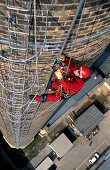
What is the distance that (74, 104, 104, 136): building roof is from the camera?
13.5 m

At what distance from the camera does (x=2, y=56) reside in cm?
328

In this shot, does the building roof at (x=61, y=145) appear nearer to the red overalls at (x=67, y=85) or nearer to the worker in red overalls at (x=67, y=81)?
the worker in red overalls at (x=67, y=81)

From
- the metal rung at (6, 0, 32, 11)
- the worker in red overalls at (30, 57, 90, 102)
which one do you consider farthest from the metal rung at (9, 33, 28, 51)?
the worker in red overalls at (30, 57, 90, 102)

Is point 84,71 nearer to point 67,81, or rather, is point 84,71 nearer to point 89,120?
point 67,81

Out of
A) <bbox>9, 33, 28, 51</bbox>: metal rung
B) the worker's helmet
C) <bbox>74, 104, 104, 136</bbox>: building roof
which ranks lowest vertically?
<bbox>74, 104, 104, 136</bbox>: building roof

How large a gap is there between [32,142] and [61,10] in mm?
12660

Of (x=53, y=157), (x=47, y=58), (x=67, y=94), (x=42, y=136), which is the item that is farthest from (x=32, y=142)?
(x=47, y=58)

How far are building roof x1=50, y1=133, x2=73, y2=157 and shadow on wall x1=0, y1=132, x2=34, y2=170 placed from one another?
2427 millimetres

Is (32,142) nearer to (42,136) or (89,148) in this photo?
(42,136)

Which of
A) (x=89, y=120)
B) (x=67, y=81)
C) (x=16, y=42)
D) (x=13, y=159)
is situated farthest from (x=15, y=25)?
(x=13, y=159)

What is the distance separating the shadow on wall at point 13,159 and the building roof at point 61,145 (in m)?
2.43

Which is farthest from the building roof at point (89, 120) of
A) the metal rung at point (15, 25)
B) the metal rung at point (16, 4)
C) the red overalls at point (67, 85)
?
the metal rung at point (16, 4)

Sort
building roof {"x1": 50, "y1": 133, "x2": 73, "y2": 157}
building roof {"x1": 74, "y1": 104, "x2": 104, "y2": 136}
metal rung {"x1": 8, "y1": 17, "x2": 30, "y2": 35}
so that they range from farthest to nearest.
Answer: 1. building roof {"x1": 74, "y1": 104, "x2": 104, "y2": 136}
2. building roof {"x1": 50, "y1": 133, "x2": 73, "y2": 157}
3. metal rung {"x1": 8, "y1": 17, "x2": 30, "y2": 35}

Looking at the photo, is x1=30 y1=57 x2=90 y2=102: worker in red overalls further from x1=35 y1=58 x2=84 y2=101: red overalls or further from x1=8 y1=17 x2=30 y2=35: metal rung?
x1=8 y1=17 x2=30 y2=35: metal rung
